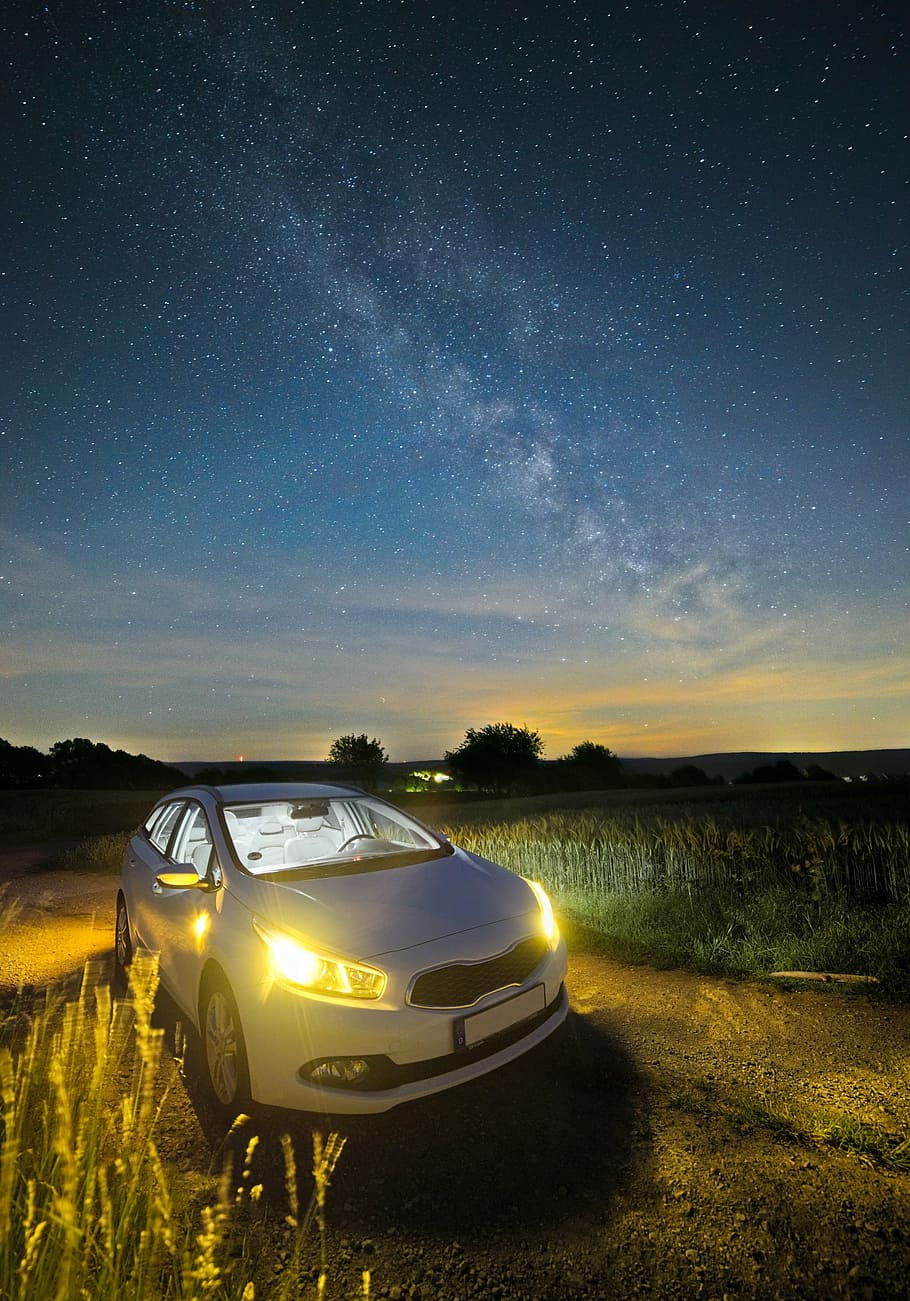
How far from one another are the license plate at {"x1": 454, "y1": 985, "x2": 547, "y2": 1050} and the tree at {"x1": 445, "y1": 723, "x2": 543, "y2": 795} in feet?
195

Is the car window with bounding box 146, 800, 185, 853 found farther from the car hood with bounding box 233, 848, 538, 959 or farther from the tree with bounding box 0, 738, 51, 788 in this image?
the tree with bounding box 0, 738, 51, 788

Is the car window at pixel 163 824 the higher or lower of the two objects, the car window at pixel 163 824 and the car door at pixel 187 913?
the higher

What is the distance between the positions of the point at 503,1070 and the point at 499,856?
6.74 meters

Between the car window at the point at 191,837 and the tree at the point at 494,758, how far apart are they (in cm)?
5813

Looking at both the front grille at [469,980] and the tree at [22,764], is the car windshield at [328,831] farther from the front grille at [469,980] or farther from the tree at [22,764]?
the tree at [22,764]

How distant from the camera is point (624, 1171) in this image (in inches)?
115

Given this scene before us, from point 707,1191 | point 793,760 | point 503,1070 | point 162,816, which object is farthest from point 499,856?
point 793,760

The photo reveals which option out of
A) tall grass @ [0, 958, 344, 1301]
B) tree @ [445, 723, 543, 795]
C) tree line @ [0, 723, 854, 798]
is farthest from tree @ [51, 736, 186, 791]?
tall grass @ [0, 958, 344, 1301]

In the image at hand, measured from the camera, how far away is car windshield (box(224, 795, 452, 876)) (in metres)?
4.71

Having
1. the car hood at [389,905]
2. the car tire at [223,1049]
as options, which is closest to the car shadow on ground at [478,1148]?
the car tire at [223,1049]

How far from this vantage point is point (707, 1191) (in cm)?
278

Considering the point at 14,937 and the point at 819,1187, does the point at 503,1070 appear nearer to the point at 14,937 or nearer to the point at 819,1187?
the point at 819,1187

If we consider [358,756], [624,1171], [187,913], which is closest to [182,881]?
[187,913]

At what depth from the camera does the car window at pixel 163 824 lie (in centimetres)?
525
